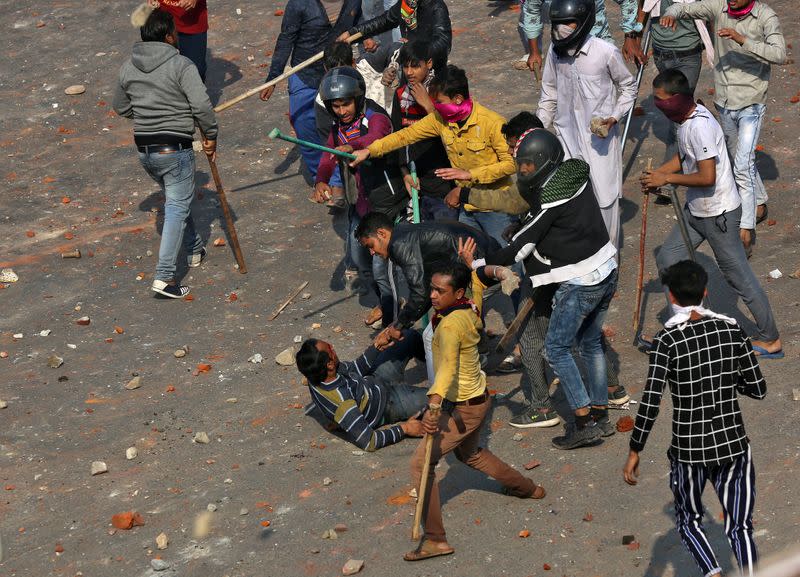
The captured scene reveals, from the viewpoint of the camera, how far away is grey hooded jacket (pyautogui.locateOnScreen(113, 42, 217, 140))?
9.00 metres

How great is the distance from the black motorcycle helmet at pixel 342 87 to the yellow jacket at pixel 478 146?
1.95 ft

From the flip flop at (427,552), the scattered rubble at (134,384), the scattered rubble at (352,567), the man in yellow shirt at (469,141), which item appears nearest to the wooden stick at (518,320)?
the man in yellow shirt at (469,141)

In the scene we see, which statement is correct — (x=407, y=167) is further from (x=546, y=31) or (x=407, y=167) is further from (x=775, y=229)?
(x=546, y=31)

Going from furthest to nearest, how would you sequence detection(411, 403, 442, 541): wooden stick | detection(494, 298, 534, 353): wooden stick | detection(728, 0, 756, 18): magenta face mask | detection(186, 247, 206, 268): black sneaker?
detection(186, 247, 206, 268): black sneaker → detection(728, 0, 756, 18): magenta face mask → detection(494, 298, 534, 353): wooden stick → detection(411, 403, 442, 541): wooden stick

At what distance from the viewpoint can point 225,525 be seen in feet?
21.5

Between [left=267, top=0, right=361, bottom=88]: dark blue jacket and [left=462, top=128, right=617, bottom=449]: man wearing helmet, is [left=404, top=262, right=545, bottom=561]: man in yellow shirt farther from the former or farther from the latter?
[left=267, top=0, right=361, bottom=88]: dark blue jacket

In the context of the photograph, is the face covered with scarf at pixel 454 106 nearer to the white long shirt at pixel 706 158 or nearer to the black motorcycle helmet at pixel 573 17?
the black motorcycle helmet at pixel 573 17

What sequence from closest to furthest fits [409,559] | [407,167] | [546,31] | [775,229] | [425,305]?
[409,559], [425,305], [407,167], [775,229], [546,31]

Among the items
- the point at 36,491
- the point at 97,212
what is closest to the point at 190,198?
the point at 97,212

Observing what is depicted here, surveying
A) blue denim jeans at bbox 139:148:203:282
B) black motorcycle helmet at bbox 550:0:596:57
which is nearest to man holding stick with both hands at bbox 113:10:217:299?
blue denim jeans at bbox 139:148:203:282

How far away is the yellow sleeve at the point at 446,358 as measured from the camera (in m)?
5.75

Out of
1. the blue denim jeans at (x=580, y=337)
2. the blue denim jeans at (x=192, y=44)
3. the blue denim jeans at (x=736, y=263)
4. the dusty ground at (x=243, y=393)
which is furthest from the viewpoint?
the blue denim jeans at (x=192, y=44)

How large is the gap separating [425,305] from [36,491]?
8.76 ft

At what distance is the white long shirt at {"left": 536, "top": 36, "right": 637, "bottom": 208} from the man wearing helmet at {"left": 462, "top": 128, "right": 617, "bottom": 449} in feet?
5.16
